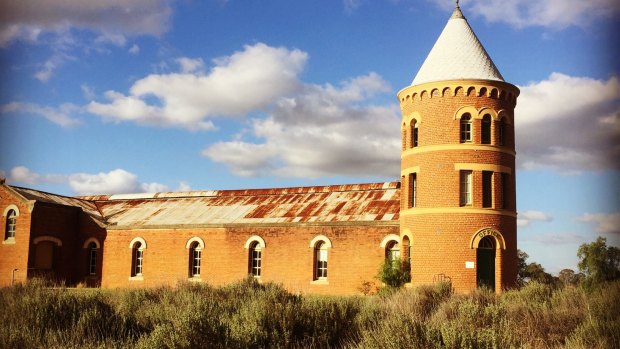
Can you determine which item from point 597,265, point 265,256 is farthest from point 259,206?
point 597,265

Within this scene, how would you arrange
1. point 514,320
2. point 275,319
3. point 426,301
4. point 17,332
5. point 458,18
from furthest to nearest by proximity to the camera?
point 458,18, point 426,301, point 514,320, point 275,319, point 17,332

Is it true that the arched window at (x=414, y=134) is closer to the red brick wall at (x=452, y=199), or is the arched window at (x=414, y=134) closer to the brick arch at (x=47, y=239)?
the red brick wall at (x=452, y=199)

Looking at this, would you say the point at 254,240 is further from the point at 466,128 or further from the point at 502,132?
the point at 502,132

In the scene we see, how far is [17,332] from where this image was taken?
1078 centimetres

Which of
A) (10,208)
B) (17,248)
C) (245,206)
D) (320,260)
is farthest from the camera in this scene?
(245,206)

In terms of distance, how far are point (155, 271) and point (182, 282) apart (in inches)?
502

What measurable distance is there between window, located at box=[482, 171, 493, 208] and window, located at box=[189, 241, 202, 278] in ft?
45.7

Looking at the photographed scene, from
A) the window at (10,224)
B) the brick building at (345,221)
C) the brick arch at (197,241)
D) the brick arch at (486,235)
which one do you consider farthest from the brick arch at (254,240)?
the window at (10,224)

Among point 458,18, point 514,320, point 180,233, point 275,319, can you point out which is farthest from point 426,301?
point 180,233

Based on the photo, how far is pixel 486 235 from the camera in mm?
23734

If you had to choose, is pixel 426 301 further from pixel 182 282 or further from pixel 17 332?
pixel 17 332

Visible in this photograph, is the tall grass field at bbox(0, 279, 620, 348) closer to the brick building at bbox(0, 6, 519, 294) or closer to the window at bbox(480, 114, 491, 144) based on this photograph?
the brick building at bbox(0, 6, 519, 294)

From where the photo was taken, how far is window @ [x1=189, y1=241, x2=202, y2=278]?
1211 inches

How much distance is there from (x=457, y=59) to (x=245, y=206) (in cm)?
1345
